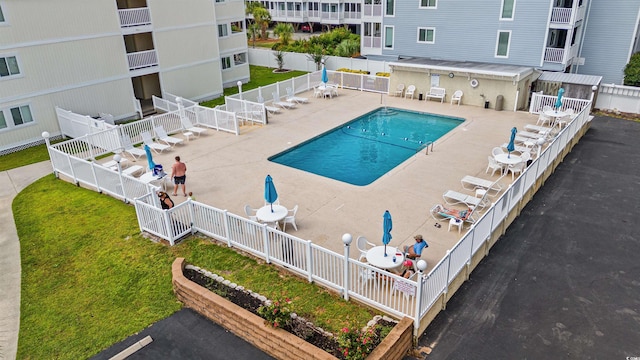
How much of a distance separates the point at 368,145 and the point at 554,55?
14381 mm

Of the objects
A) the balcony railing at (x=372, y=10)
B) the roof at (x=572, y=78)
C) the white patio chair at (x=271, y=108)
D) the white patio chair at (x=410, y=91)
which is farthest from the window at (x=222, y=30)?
the roof at (x=572, y=78)

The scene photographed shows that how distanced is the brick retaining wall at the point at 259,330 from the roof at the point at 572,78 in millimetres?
21096

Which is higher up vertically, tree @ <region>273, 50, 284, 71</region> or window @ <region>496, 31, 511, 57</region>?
window @ <region>496, 31, 511, 57</region>

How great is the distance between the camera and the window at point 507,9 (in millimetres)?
26922

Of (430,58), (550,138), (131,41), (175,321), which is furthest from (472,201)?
(131,41)

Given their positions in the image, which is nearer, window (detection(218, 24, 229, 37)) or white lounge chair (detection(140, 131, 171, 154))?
white lounge chair (detection(140, 131, 171, 154))

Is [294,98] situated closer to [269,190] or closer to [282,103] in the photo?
[282,103]

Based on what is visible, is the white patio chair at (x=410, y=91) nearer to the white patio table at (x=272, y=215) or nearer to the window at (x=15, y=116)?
the white patio table at (x=272, y=215)

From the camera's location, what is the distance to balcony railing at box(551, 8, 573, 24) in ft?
83.7

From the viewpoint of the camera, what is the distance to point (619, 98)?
78.7 ft

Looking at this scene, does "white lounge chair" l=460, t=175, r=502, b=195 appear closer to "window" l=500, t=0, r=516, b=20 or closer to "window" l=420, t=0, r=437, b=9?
"window" l=500, t=0, r=516, b=20

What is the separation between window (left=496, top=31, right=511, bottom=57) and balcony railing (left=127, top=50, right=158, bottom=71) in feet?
70.8

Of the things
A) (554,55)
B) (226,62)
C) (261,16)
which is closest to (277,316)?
(554,55)

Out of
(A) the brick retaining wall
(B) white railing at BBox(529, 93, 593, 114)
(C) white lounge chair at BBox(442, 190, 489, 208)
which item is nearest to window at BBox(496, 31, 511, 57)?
(B) white railing at BBox(529, 93, 593, 114)
